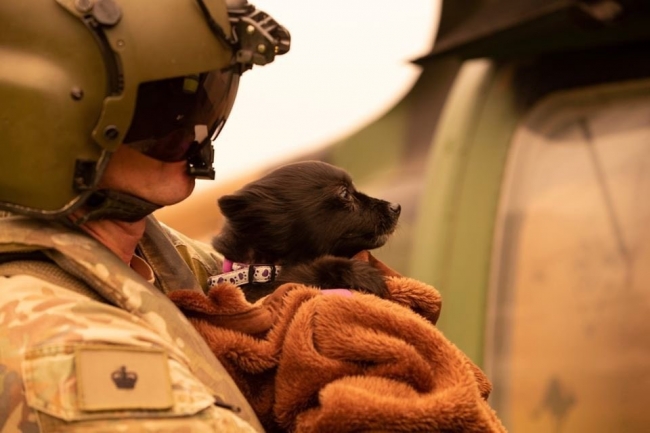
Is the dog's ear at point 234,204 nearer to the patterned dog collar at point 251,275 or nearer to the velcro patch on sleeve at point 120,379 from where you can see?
the patterned dog collar at point 251,275

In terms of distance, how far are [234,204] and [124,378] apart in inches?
31.7

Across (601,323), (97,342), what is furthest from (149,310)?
(601,323)

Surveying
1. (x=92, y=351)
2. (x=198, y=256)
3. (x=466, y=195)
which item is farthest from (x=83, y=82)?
(x=466, y=195)

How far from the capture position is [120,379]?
4.84ft

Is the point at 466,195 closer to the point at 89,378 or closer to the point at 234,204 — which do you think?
the point at 234,204

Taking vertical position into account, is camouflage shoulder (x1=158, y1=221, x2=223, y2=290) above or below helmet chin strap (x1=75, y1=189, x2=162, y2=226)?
below

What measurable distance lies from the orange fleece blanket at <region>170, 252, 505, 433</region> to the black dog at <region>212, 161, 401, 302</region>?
1.14ft

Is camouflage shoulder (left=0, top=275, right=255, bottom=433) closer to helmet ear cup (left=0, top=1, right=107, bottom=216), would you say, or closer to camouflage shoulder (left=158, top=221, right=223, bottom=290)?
helmet ear cup (left=0, top=1, right=107, bottom=216)

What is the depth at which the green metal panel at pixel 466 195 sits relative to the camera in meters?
4.08

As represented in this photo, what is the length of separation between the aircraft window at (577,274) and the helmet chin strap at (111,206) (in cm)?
218

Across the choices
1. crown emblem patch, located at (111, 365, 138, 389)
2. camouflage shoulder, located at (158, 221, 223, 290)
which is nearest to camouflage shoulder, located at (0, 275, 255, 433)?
crown emblem patch, located at (111, 365, 138, 389)

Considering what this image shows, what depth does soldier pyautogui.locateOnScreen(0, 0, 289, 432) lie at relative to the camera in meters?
1.47

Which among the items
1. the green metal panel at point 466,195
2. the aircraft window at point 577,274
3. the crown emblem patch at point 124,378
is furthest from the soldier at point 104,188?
the green metal panel at point 466,195

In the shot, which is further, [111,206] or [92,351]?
[111,206]
